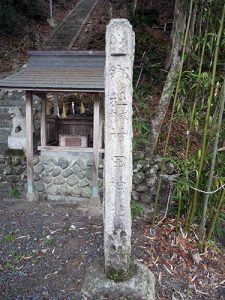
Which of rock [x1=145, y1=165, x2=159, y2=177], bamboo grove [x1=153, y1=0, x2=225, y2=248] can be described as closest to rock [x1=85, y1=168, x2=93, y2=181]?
rock [x1=145, y1=165, x2=159, y2=177]

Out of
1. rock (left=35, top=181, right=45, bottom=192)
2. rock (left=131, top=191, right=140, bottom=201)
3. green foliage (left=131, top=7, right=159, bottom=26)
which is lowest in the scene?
rock (left=131, top=191, right=140, bottom=201)

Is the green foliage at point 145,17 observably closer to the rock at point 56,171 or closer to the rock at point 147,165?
the rock at point 147,165

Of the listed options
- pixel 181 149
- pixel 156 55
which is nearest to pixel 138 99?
pixel 181 149

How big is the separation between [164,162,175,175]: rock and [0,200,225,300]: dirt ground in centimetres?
91

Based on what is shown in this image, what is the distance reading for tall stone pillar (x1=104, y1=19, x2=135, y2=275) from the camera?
2391 millimetres

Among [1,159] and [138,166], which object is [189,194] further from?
[1,159]

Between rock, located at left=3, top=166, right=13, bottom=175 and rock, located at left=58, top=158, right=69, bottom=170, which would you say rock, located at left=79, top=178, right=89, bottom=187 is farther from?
rock, located at left=3, top=166, right=13, bottom=175

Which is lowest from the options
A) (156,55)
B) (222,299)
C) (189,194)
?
(222,299)

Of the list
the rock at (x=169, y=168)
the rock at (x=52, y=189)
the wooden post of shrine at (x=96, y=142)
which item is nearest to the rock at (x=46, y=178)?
the rock at (x=52, y=189)

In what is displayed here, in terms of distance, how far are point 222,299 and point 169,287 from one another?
0.61 m

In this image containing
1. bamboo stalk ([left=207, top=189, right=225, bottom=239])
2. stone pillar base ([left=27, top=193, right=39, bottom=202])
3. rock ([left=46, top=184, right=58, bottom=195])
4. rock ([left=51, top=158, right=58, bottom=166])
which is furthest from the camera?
rock ([left=46, top=184, right=58, bottom=195])

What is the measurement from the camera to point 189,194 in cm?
388

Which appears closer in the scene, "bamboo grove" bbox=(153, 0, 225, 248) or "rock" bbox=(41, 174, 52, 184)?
"bamboo grove" bbox=(153, 0, 225, 248)

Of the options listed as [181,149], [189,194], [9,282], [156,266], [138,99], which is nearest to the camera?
[9,282]
